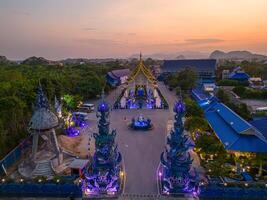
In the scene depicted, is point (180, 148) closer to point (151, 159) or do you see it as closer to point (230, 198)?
point (230, 198)

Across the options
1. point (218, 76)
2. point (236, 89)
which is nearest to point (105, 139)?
point (236, 89)

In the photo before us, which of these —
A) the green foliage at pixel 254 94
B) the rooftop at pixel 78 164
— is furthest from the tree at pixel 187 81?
the rooftop at pixel 78 164

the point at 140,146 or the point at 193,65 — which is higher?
the point at 193,65

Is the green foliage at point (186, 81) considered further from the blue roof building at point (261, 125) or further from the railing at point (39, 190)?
the railing at point (39, 190)

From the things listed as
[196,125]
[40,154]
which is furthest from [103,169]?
[196,125]

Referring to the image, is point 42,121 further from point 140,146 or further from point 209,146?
point 209,146

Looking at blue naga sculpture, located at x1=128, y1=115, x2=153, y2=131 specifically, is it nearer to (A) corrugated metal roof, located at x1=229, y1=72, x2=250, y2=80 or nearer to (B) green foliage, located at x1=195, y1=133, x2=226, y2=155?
(B) green foliage, located at x1=195, y1=133, x2=226, y2=155

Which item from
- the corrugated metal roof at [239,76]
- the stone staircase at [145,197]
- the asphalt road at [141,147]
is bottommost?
the stone staircase at [145,197]
